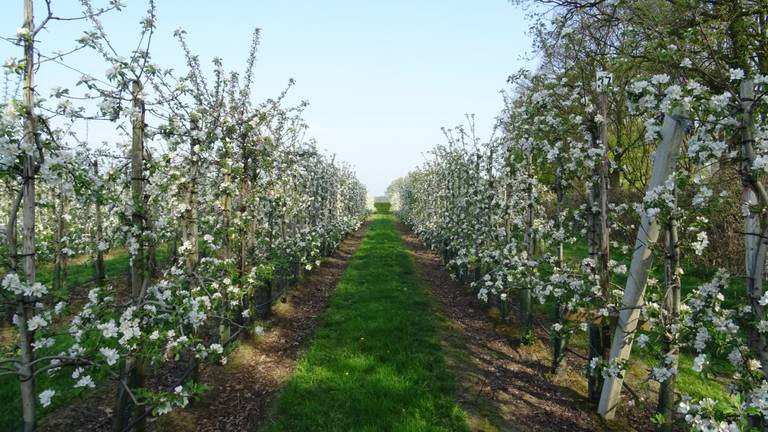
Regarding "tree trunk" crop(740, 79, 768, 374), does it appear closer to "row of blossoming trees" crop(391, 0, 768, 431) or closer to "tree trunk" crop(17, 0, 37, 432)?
"row of blossoming trees" crop(391, 0, 768, 431)

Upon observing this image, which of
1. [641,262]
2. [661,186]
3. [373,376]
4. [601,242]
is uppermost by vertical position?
[661,186]

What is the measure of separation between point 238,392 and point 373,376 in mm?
2615

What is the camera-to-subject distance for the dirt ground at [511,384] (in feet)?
22.6

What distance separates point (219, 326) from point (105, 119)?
Answer: 16.6ft

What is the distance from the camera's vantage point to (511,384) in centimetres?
827

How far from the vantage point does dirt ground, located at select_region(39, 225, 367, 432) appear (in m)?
6.96

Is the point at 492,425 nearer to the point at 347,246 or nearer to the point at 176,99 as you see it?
the point at 176,99

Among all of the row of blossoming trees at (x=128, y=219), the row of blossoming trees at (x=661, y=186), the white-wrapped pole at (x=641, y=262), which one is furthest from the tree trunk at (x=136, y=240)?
the white-wrapped pole at (x=641, y=262)

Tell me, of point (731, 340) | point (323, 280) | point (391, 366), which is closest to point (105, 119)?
point (391, 366)

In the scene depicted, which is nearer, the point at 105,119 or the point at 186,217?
the point at 105,119

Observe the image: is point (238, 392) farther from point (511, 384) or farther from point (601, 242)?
point (601, 242)

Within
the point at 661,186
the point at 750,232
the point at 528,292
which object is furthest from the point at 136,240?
the point at 528,292

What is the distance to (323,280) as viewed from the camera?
17.8m

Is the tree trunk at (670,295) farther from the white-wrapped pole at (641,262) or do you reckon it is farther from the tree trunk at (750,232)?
the tree trunk at (750,232)
